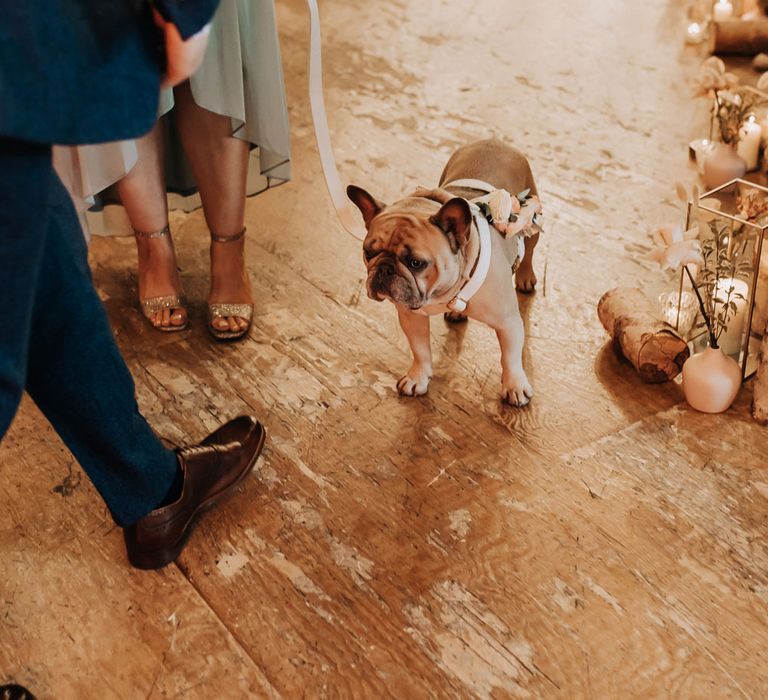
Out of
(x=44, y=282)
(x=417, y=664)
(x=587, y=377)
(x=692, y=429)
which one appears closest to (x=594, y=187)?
(x=587, y=377)

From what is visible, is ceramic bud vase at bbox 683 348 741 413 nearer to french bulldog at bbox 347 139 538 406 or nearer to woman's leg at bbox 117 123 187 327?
french bulldog at bbox 347 139 538 406

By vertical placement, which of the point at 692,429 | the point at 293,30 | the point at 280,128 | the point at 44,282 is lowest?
the point at 293,30

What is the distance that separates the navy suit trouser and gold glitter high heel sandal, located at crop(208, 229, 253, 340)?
688mm

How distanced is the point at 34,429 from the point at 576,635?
115 cm

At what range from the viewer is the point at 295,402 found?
199 cm

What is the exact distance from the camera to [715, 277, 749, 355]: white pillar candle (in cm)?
191

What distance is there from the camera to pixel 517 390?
76.2 inches

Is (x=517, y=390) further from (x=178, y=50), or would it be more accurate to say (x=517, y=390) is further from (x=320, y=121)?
(x=178, y=50)

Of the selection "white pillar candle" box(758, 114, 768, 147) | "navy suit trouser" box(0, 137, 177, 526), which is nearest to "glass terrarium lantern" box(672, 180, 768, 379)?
"white pillar candle" box(758, 114, 768, 147)

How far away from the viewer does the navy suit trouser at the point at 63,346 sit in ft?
3.20

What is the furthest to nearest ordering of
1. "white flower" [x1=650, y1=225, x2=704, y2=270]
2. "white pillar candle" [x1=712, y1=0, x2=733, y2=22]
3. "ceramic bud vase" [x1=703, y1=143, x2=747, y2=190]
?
Answer: "white pillar candle" [x1=712, y1=0, x2=733, y2=22] → "ceramic bud vase" [x1=703, y1=143, x2=747, y2=190] → "white flower" [x1=650, y1=225, x2=704, y2=270]

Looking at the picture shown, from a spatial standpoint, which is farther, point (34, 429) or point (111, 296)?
point (111, 296)

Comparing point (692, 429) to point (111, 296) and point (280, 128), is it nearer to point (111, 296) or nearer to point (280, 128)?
point (280, 128)

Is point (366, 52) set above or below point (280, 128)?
below
